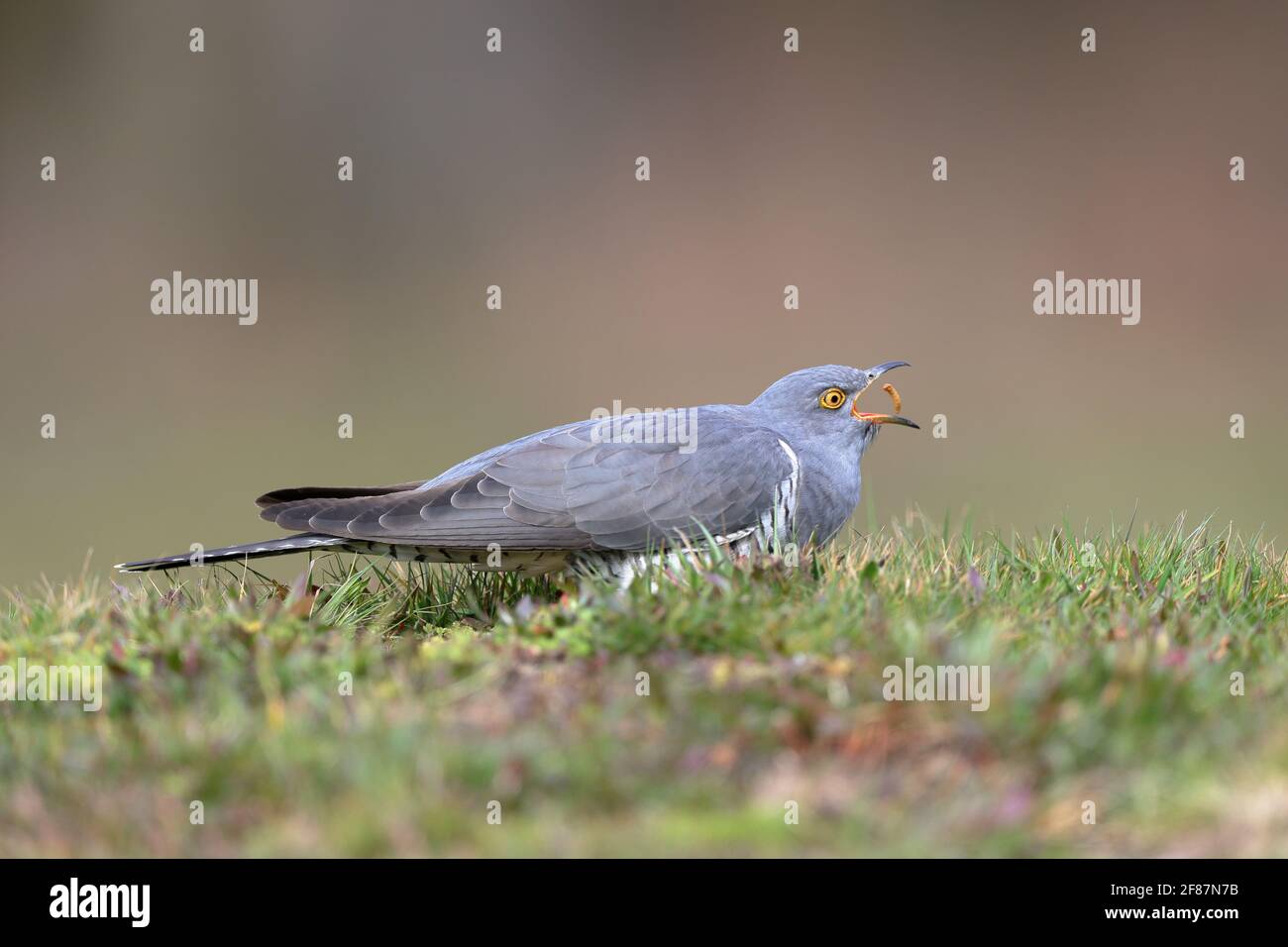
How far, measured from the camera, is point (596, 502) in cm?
516

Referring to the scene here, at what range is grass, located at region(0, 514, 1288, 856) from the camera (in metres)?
2.86

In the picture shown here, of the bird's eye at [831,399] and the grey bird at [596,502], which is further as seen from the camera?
the bird's eye at [831,399]

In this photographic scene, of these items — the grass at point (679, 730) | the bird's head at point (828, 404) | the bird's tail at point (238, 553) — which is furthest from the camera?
the bird's head at point (828, 404)

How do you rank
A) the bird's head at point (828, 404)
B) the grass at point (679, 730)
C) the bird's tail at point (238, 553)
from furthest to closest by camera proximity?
the bird's head at point (828, 404) < the bird's tail at point (238, 553) < the grass at point (679, 730)

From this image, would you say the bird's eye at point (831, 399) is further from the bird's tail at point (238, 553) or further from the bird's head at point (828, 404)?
the bird's tail at point (238, 553)

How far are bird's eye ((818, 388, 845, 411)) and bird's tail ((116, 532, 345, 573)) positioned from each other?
221 centimetres

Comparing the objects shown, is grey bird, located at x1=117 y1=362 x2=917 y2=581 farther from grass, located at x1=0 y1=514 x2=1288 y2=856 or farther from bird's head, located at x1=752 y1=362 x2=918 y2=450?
grass, located at x1=0 y1=514 x2=1288 y2=856

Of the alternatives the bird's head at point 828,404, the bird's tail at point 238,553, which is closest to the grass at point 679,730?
the bird's tail at point 238,553

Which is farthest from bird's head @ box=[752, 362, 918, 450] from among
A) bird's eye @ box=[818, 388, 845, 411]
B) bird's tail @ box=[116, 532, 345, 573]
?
bird's tail @ box=[116, 532, 345, 573]

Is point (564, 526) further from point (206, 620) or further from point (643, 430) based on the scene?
point (206, 620)

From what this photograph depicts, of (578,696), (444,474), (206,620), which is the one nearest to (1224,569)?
(578,696)

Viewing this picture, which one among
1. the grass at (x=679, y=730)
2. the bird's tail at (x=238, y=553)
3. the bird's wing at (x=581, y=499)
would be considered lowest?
the grass at (x=679, y=730)

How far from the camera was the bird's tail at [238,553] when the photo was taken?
198 inches

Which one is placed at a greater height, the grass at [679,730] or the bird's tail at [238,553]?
the bird's tail at [238,553]
